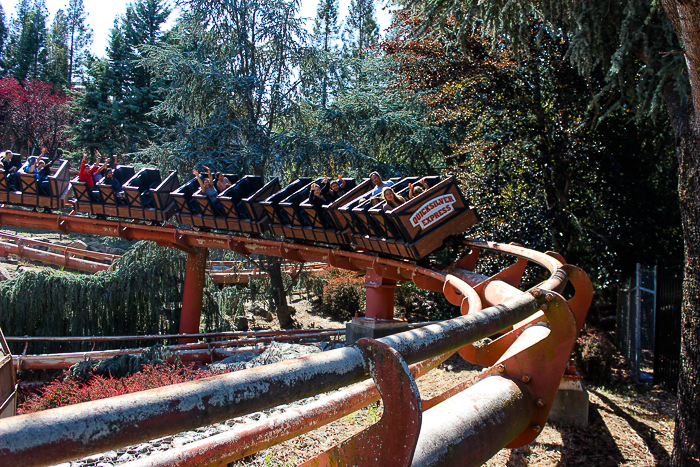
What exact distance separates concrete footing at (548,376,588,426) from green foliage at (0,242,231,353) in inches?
390

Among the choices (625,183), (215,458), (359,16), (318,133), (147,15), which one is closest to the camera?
(215,458)

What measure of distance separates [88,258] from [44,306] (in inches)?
365

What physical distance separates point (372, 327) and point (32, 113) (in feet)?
106

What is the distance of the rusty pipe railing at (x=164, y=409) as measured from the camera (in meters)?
0.54

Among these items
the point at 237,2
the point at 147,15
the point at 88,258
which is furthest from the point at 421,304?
the point at 147,15

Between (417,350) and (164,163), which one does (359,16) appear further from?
(417,350)

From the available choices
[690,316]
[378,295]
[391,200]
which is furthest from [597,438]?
[378,295]

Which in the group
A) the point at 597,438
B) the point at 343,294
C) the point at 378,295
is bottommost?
the point at 343,294

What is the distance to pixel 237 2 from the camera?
15.4 metres

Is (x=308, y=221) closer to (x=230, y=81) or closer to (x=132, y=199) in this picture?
(x=132, y=199)

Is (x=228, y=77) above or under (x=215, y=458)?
above

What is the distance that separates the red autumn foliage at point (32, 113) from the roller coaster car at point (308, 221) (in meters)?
27.5

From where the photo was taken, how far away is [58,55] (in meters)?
44.5

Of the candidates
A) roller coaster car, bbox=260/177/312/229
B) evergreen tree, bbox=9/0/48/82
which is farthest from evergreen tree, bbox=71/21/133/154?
roller coaster car, bbox=260/177/312/229
